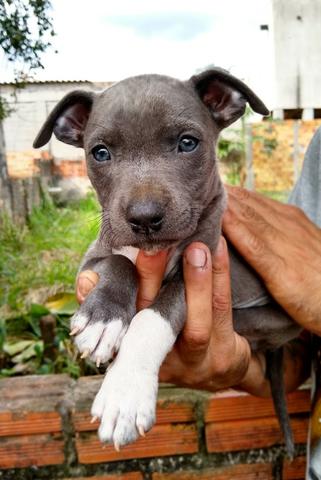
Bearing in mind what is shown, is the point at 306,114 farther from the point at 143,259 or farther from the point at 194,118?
the point at 143,259

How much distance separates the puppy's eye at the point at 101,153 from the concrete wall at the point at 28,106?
89 cm

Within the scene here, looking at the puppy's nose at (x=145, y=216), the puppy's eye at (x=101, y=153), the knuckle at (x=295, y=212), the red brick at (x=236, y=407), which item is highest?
the puppy's eye at (x=101, y=153)

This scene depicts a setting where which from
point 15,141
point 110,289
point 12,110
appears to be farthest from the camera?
point 15,141

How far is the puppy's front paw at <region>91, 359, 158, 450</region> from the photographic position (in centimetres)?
185

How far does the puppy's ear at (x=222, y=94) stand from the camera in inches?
97.5

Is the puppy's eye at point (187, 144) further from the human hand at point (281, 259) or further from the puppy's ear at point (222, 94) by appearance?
the human hand at point (281, 259)

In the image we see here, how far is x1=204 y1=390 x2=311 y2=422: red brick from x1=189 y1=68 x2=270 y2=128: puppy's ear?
4.80 feet

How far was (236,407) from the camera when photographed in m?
3.16

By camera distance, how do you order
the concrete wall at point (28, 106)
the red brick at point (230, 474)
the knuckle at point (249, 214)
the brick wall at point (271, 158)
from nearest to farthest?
1. the knuckle at point (249, 214)
2. the red brick at point (230, 474)
3. the concrete wall at point (28, 106)
4. the brick wall at point (271, 158)

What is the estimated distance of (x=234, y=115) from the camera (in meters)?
2.63

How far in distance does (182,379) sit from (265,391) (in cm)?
75

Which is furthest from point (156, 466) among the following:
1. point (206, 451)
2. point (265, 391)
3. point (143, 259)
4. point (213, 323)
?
point (143, 259)

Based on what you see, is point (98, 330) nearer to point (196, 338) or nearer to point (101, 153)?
point (196, 338)

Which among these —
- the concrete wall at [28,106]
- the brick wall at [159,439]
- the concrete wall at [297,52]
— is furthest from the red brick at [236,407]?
the concrete wall at [297,52]
